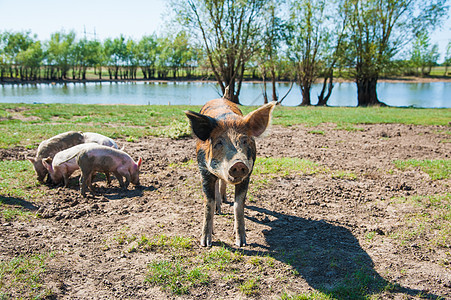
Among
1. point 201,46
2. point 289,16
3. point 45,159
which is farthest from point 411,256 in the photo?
point 289,16

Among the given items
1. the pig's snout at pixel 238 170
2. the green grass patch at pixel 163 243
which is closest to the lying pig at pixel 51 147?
the green grass patch at pixel 163 243

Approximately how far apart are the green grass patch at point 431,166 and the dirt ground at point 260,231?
20cm

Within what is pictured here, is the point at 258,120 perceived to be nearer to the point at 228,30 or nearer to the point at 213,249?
the point at 213,249

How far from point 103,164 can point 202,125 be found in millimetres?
2993

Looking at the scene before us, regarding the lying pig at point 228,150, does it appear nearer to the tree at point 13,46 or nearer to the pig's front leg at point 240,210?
the pig's front leg at point 240,210

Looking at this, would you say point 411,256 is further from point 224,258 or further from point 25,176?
point 25,176

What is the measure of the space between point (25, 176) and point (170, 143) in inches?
165

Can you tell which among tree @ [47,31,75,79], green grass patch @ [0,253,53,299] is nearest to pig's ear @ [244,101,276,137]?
green grass patch @ [0,253,53,299]

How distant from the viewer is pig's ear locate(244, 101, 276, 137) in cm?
407

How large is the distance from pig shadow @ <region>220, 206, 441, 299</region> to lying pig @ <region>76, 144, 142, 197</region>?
2.59m

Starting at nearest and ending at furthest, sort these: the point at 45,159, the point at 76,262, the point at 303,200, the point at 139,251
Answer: the point at 76,262
the point at 139,251
the point at 303,200
the point at 45,159

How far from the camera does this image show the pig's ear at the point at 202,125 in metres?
3.94

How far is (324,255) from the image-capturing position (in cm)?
416

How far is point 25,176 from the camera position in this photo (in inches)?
269
